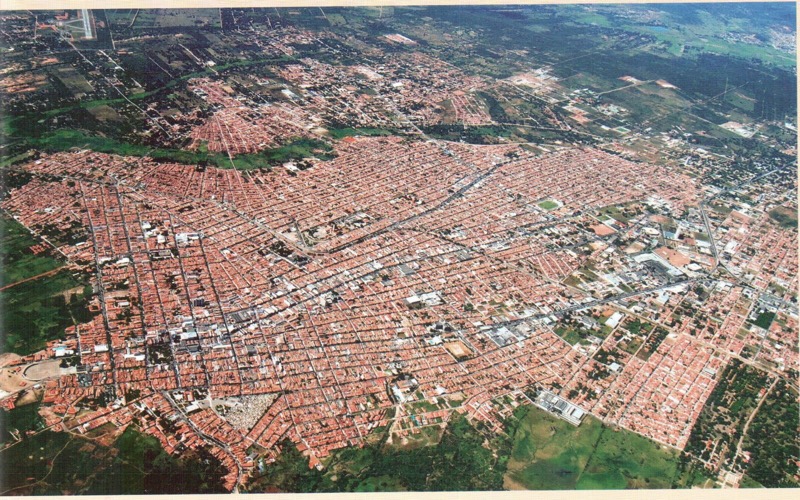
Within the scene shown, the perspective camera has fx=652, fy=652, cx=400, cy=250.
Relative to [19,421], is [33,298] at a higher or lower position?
higher

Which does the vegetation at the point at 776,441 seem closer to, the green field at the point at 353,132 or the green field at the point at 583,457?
the green field at the point at 583,457

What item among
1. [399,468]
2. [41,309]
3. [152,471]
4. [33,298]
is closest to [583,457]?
[399,468]

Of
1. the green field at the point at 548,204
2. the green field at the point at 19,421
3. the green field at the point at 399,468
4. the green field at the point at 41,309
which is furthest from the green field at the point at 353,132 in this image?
the green field at the point at 19,421

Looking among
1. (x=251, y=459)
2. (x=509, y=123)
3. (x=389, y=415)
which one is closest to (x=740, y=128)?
(x=509, y=123)

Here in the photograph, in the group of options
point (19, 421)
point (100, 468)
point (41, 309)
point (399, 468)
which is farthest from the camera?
point (41, 309)

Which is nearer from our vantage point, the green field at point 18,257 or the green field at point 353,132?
the green field at point 18,257

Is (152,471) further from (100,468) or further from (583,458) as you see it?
(583,458)

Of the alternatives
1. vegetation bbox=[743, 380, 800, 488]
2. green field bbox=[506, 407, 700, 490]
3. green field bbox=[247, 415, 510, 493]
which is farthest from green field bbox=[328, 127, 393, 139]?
vegetation bbox=[743, 380, 800, 488]

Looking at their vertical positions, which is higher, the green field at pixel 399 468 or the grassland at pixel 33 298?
the grassland at pixel 33 298
